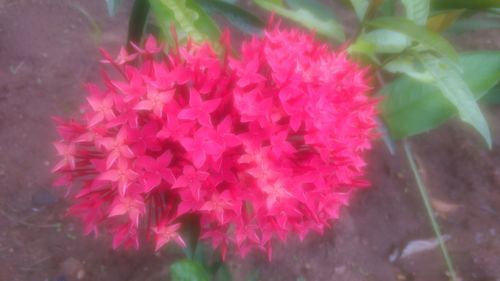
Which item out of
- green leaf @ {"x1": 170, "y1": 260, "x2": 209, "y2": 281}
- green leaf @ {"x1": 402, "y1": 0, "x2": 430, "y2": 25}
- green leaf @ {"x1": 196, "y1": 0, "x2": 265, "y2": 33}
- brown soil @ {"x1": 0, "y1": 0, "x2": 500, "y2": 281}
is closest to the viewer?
green leaf @ {"x1": 170, "y1": 260, "x2": 209, "y2": 281}

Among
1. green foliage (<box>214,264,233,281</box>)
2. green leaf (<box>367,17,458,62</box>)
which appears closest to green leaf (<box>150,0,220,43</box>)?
green leaf (<box>367,17,458,62</box>)

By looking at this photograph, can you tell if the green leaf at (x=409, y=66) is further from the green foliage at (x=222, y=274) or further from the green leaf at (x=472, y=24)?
the green foliage at (x=222, y=274)

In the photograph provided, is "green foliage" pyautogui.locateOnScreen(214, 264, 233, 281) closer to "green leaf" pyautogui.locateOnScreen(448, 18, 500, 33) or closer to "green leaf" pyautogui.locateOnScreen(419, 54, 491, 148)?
"green leaf" pyautogui.locateOnScreen(419, 54, 491, 148)

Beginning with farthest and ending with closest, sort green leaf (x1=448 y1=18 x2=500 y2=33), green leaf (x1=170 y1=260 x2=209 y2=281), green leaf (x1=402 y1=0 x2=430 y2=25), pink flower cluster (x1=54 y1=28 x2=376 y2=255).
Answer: green leaf (x1=448 y1=18 x2=500 y2=33), green leaf (x1=402 y1=0 x2=430 y2=25), green leaf (x1=170 y1=260 x2=209 y2=281), pink flower cluster (x1=54 y1=28 x2=376 y2=255)

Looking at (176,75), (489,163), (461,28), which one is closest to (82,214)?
(176,75)

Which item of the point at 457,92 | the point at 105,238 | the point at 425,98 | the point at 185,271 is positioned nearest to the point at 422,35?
the point at 457,92

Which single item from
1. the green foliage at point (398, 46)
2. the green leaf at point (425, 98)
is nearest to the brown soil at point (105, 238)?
the green foliage at point (398, 46)

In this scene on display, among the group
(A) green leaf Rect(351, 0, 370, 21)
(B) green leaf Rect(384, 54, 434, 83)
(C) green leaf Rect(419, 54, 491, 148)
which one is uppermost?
(A) green leaf Rect(351, 0, 370, 21)

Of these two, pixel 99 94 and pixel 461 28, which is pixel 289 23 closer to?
pixel 461 28
